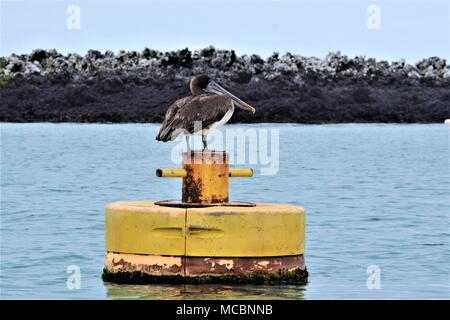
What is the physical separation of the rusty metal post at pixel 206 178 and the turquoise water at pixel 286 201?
793 millimetres

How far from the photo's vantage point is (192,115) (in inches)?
529

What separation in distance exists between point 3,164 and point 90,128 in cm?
3051

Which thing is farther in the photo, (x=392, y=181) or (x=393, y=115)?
(x=393, y=115)

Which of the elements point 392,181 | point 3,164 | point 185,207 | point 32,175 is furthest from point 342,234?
point 3,164

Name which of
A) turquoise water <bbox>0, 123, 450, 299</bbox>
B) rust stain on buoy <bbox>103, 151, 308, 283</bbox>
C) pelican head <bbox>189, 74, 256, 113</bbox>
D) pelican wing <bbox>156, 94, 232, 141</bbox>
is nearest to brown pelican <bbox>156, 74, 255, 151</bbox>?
pelican wing <bbox>156, 94, 232, 141</bbox>

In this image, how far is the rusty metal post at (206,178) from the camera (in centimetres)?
1281

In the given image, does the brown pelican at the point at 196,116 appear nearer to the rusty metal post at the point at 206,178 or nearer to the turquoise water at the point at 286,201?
the rusty metal post at the point at 206,178

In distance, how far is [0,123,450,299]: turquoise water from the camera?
14.7 metres

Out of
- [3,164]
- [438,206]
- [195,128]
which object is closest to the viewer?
[195,128]

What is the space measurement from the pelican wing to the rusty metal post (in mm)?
588

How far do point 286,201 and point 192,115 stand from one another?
1606 centimetres
